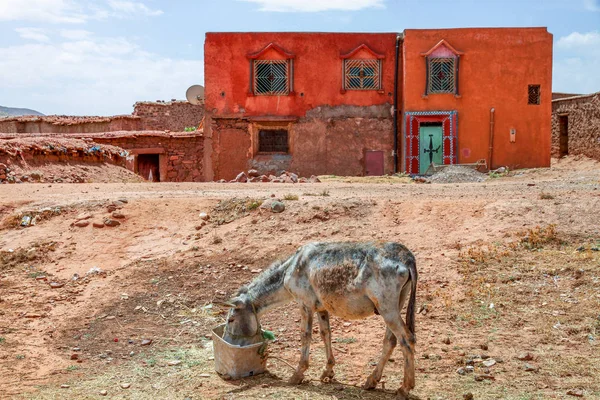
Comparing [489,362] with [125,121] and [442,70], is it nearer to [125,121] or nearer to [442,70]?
[442,70]

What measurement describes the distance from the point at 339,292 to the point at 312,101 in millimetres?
20201

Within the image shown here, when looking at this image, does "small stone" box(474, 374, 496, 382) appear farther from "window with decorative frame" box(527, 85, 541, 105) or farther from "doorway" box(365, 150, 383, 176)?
"window with decorative frame" box(527, 85, 541, 105)

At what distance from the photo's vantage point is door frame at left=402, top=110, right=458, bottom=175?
25.0m

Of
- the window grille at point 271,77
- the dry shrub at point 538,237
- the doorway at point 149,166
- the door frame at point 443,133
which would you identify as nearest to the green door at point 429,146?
the door frame at point 443,133

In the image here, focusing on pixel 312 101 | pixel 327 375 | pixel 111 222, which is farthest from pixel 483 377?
pixel 312 101

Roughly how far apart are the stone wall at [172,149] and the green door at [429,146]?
8.81 m

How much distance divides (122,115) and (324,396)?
29826 millimetres

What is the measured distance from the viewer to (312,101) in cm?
2547

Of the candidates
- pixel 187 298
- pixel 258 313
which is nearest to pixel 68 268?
pixel 187 298

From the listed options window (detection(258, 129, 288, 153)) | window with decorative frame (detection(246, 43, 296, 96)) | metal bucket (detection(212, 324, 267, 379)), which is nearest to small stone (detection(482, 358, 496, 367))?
metal bucket (detection(212, 324, 267, 379))

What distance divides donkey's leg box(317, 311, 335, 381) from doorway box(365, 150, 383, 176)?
19564mm

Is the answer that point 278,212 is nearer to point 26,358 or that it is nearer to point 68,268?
point 68,268

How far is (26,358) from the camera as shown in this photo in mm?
7457

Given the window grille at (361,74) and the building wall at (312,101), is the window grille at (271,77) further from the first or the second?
the window grille at (361,74)
